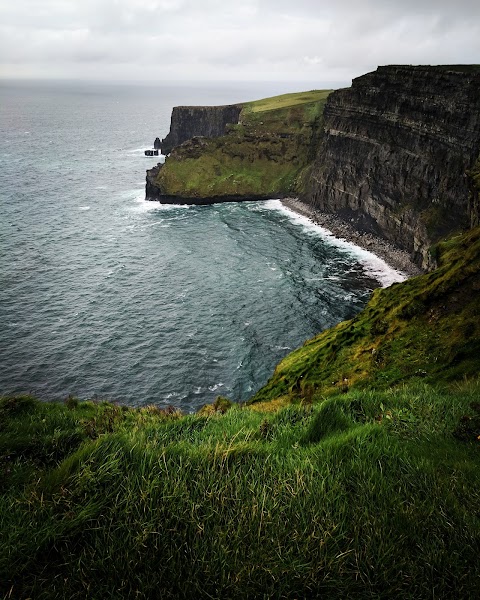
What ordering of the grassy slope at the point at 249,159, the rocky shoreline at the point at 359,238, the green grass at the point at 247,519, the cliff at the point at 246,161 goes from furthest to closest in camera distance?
the grassy slope at the point at 249,159
the cliff at the point at 246,161
the rocky shoreline at the point at 359,238
the green grass at the point at 247,519

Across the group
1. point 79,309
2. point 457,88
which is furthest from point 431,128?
point 79,309

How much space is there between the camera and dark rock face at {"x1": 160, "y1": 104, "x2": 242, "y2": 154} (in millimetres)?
165500

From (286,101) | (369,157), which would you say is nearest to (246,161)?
(369,157)

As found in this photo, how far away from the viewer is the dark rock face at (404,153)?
6706cm

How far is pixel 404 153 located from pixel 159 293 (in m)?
54.1

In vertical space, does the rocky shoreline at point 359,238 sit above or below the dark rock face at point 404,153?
below

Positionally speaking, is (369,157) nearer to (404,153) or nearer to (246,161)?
(404,153)

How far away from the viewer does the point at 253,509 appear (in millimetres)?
6172

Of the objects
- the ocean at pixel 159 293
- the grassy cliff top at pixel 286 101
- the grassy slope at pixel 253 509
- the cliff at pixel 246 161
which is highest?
the grassy cliff top at pixel 286 101

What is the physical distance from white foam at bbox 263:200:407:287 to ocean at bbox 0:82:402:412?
50cm

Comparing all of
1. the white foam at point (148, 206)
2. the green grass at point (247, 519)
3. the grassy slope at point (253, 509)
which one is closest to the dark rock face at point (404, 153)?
the white foam at point (148, 206)

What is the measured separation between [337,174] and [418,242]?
37650 mm

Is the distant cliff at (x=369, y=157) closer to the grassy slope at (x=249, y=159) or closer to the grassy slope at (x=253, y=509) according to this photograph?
the grassy slope at (x=249, y=159)

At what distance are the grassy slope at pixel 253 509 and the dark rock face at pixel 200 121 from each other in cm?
16949
